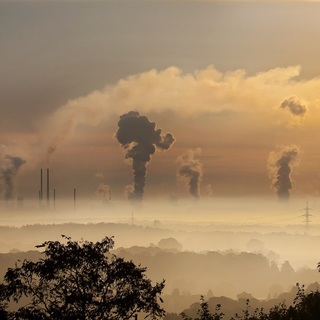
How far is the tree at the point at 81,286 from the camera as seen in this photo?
53469 millimetres

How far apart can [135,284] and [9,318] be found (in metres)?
8.47

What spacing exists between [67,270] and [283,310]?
73.4ft

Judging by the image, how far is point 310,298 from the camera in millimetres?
72062

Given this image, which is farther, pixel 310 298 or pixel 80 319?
pixel 310 298

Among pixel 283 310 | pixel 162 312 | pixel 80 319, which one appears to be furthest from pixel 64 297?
pixel 283 310

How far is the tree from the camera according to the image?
53.5 m

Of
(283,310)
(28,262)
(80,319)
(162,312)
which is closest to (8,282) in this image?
(28,262)

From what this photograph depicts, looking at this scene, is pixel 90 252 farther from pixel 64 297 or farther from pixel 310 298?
pixel 310 298

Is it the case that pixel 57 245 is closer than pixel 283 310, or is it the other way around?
pixel 57 245

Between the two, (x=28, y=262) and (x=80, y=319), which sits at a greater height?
(x=28, y=262)

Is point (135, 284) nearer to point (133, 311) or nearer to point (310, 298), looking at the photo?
point (133, 311)

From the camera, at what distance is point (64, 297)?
176 ft

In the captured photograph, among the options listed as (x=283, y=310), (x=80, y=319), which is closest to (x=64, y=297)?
(x=80, y=319)

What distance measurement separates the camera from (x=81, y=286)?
5409cm
